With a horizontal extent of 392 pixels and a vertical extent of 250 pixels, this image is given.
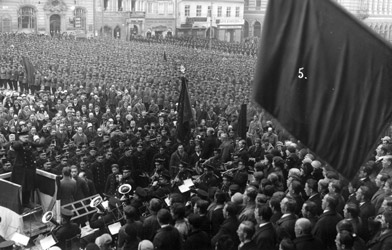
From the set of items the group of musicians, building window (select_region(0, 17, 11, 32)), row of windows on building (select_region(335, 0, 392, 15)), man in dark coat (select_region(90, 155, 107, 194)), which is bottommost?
man in dark coat (select_region(90, 155, 107, 194))

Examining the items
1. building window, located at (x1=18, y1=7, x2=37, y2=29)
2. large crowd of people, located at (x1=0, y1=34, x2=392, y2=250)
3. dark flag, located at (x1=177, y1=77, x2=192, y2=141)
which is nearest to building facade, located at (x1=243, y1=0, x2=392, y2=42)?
building window, located at (x1=18, y1=7, x2=37, y2=29)

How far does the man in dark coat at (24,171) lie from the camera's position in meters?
11.0

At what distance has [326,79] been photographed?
3.99 metres

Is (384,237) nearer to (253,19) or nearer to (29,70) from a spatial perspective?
(29,70)

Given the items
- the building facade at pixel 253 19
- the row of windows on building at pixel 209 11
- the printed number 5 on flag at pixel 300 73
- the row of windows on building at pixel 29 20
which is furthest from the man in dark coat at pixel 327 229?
the building facade at pixel 253 19

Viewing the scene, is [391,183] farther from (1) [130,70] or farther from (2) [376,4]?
(2) [376,4]

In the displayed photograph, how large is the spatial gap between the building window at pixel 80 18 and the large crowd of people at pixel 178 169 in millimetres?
24833

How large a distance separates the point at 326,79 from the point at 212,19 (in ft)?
189

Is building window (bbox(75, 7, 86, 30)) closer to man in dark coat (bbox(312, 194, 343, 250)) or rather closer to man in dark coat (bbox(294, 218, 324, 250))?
man in dark coat (bbox(312, 194, 343, 250))

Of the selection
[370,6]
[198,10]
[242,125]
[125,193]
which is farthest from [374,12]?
[125,193]

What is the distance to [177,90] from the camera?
22172mm

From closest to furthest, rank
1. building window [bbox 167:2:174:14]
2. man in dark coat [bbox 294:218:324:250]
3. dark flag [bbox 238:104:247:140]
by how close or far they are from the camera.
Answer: man in dark coat [bbox 294:218:324:250] < dark flag [bbox 238:104:247:140] < building window [bbox 167:2:174:14]

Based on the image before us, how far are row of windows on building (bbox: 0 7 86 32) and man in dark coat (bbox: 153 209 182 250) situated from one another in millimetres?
45059

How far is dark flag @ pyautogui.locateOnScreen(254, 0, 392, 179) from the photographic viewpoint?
379 centimetres
